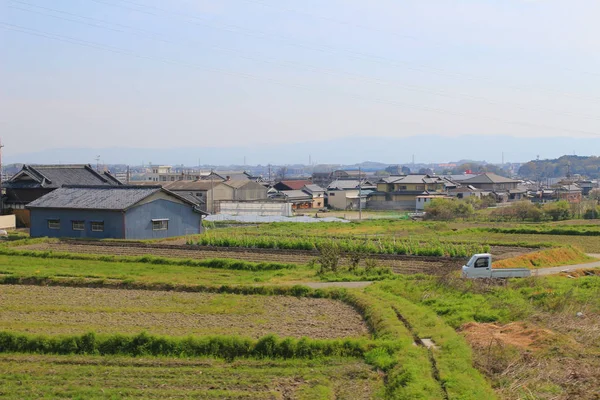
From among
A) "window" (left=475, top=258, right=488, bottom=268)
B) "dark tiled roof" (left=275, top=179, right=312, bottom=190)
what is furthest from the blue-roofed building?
"dark tiled roof" (left=275, top=179, right=312, bottom=190)

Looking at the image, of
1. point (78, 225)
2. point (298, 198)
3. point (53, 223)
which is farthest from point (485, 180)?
point (53, 223)

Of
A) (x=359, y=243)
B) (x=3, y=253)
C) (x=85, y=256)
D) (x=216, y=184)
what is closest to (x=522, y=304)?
(x=359, y=243)

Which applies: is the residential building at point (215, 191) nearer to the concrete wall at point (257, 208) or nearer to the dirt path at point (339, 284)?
the concrete wall at point (257, 208)

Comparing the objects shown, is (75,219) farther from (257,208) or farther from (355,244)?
(257,208)

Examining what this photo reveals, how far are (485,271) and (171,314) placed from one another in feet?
31.1

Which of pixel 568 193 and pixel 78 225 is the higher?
pixel 568 193

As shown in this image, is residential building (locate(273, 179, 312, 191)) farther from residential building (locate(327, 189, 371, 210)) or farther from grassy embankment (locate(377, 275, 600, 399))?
grassy embankment (locate(377, 275, 600, 399))

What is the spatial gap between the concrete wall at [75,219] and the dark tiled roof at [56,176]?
6.41 m

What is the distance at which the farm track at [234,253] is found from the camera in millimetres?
24312

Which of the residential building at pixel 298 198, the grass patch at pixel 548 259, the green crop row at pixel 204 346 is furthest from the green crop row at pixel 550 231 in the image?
the residential building at pixel 298 198

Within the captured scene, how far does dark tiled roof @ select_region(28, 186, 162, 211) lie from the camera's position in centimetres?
3362

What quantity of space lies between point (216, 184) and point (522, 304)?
151ft

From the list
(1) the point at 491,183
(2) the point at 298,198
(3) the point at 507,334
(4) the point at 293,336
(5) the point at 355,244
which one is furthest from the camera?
(1) the point at 491,183

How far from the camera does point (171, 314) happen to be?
16.0m
